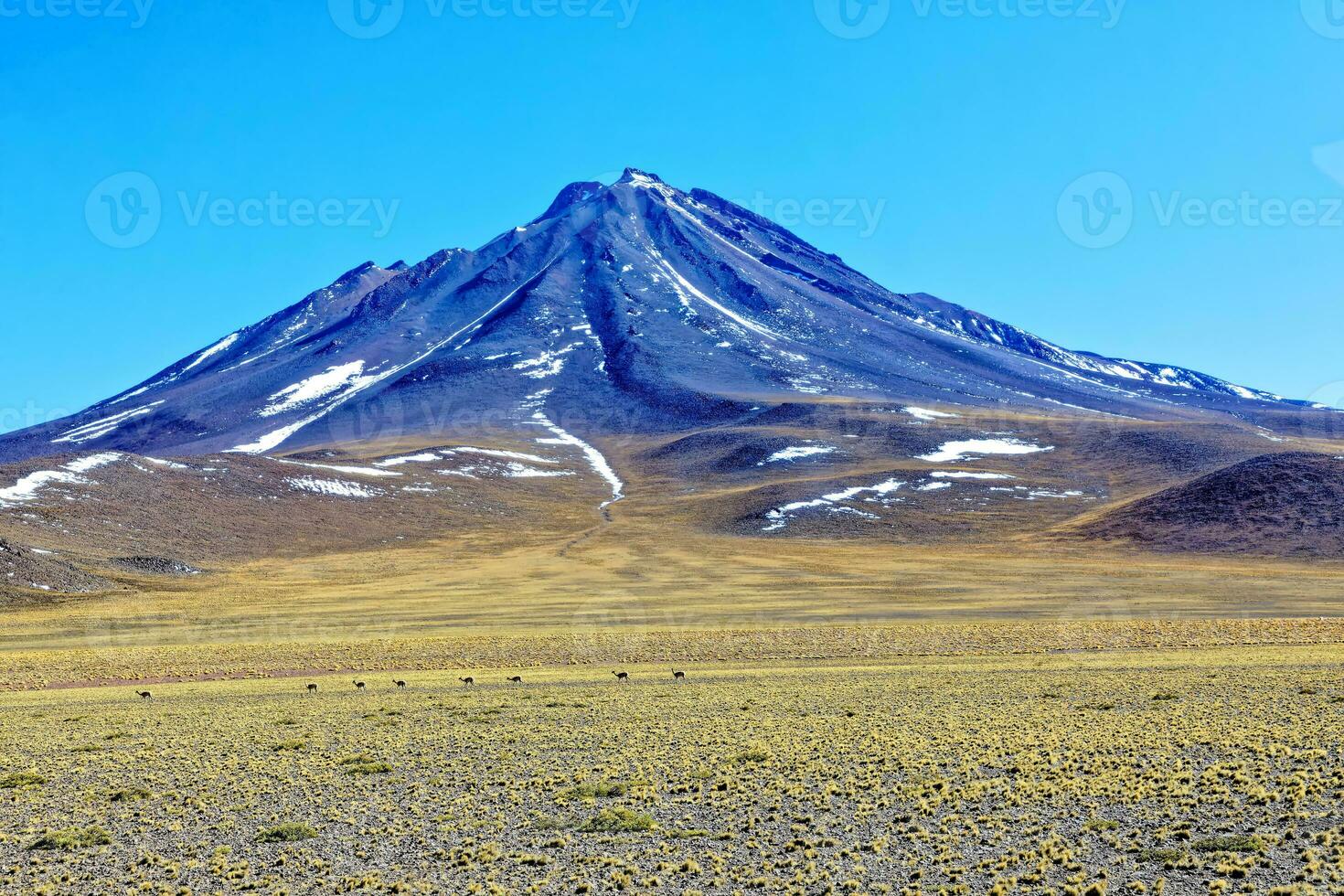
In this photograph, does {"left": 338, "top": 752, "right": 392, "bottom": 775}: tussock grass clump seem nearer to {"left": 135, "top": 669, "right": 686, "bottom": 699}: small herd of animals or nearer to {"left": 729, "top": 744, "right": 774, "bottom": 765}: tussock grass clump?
{"left": 729, "top": 744, "right": 774, "bottom": 765}: tussock grass clump

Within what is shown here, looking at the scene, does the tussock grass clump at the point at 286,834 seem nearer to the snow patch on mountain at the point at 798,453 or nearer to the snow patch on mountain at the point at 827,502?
the snow patch on mountain at the point at 827,502

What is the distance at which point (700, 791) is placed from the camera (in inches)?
810

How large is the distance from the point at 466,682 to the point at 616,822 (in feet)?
69.3

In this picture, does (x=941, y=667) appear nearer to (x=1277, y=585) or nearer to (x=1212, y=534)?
(x=1277, y=585)

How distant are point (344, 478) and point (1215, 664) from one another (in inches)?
4975

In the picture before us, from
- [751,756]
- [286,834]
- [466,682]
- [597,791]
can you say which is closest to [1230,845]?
[751,756]

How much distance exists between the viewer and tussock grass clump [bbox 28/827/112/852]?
57.9 ft

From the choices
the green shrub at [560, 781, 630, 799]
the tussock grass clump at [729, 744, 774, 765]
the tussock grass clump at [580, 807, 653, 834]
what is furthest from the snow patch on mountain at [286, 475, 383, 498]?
the tussock grass clump at [580, 807, 653, 834]

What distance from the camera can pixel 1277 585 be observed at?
7356 centimetres

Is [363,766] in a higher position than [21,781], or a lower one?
lower

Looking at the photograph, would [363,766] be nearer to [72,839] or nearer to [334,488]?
[72,839]

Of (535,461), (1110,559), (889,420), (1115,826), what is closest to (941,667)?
(1115,826)

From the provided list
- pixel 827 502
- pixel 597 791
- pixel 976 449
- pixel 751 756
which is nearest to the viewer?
pixel 597 791

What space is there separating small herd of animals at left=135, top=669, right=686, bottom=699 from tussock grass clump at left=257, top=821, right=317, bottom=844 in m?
18.4
